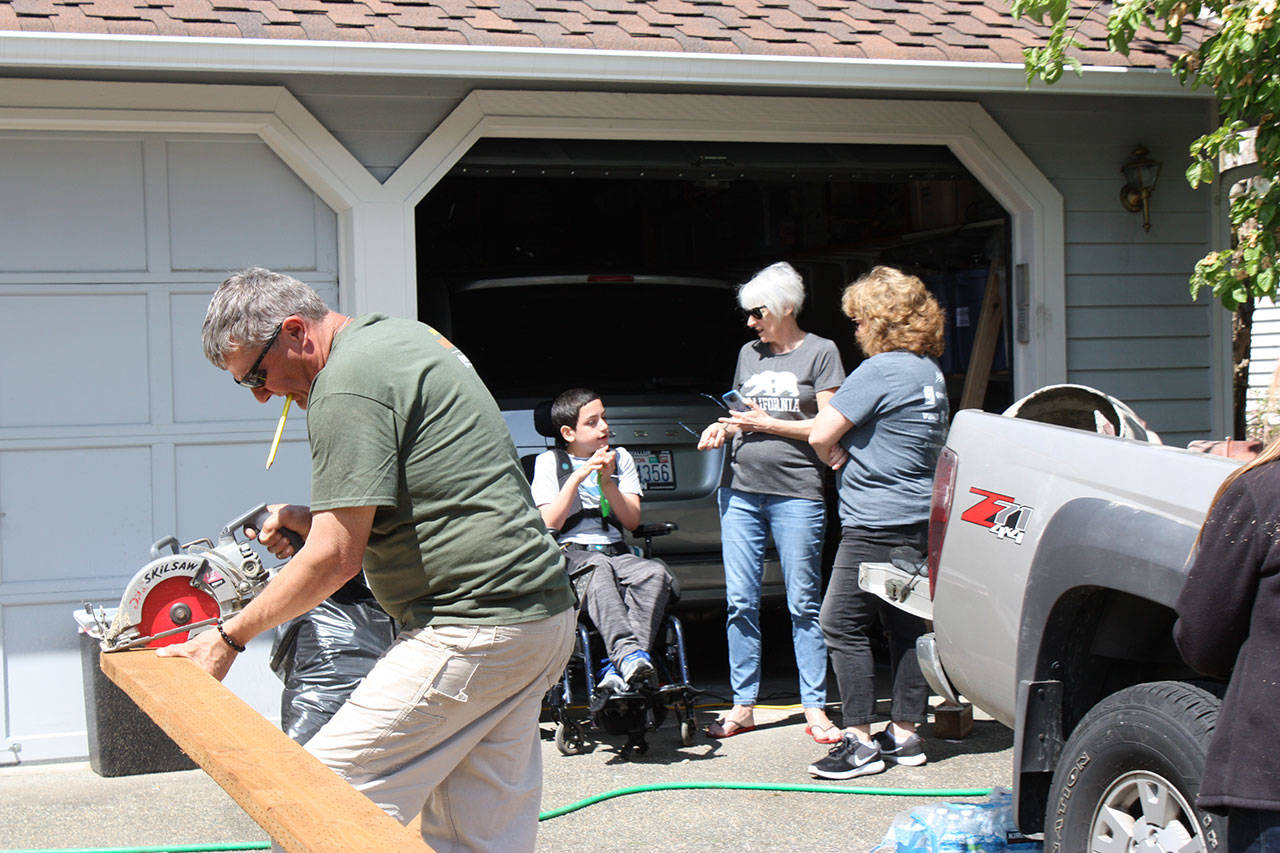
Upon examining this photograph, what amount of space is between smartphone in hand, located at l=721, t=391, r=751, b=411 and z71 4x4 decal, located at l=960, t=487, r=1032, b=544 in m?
2.04

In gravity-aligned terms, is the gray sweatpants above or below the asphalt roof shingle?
below

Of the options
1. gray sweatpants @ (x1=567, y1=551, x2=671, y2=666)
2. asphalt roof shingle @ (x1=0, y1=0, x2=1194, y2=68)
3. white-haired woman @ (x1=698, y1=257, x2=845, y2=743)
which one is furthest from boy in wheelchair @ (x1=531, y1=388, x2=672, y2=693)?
asphalt roof shingle @ (x1=0, y1=0, x2=1194, y2=68)

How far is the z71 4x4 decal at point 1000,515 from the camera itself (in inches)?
149

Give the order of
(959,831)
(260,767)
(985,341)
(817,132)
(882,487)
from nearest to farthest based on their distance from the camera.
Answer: (260,767)
(959,831)
(882,487)
(817,132)
(985,341)

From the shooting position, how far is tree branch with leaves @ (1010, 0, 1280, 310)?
536 cm

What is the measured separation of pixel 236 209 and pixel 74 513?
1.44m

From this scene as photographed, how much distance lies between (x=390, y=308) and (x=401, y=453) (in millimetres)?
3159

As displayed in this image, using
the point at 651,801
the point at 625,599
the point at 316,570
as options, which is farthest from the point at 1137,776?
the point at 625,599

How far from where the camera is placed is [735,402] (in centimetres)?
615

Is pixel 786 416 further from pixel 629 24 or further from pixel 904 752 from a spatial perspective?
pixel 629 24

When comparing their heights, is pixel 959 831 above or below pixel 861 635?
below

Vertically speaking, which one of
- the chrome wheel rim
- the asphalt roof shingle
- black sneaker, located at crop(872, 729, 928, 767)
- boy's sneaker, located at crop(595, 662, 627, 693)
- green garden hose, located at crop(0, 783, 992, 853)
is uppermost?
the asphalt roof shingle

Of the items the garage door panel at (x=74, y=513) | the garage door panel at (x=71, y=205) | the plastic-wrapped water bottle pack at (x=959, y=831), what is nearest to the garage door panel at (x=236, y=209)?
the garage door panel at (x=71, y=205)

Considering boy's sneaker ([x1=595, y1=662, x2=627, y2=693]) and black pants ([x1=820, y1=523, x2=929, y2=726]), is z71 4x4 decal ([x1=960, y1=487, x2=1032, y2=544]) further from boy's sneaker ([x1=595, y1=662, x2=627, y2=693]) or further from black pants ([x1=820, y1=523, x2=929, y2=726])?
boy's sneaker ([x1=595, y1=662, x2=627, y2=693])
